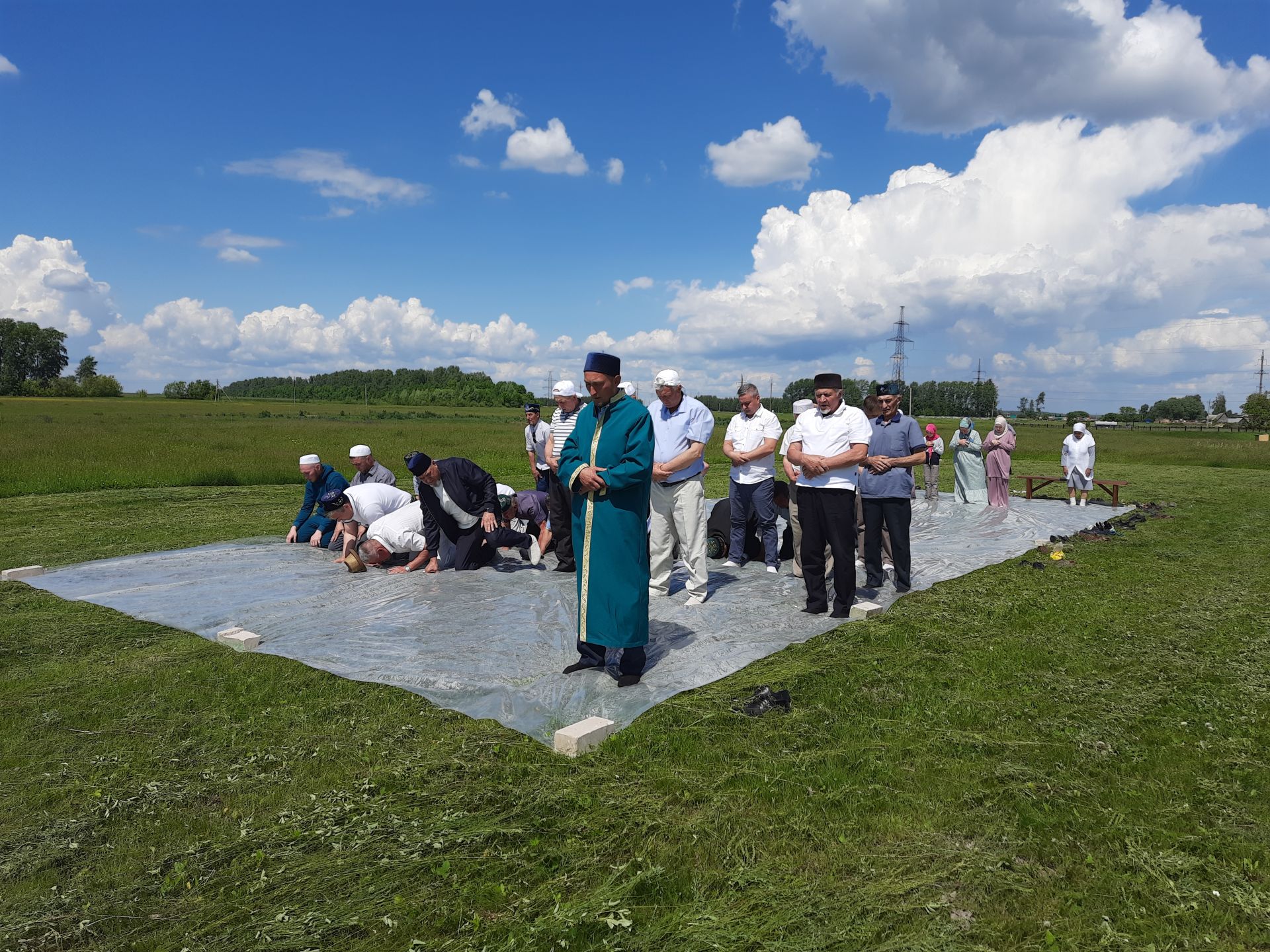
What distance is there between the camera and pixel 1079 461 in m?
15.5

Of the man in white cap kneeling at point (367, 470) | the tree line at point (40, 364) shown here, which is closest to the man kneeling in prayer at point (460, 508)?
the man in white cap kneeling at point (367, 470)

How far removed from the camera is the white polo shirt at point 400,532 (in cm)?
859

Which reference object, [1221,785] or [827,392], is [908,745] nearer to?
[1221,785]

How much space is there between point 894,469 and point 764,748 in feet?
14.2

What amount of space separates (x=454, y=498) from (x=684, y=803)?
5412mm

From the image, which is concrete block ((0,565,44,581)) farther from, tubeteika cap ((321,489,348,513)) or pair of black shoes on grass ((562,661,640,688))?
pair of black shoes on grass ((562,661,640,688))

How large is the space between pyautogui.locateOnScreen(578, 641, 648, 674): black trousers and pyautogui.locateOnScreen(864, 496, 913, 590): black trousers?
3.45m

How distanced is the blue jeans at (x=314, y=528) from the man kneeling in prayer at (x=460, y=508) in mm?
2448

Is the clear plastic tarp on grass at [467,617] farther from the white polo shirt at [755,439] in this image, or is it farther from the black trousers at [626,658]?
the white polo shirt at [755,439]

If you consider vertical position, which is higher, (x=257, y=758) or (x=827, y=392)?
(x=827, y=392)

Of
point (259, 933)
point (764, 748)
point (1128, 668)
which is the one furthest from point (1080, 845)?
point (259, 933)

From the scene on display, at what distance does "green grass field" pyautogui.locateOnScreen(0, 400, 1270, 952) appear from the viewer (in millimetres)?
2703

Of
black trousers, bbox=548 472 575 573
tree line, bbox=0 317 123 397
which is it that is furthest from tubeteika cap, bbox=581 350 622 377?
tree line, bbox=0 317 123 397

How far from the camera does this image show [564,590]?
7.50 m
